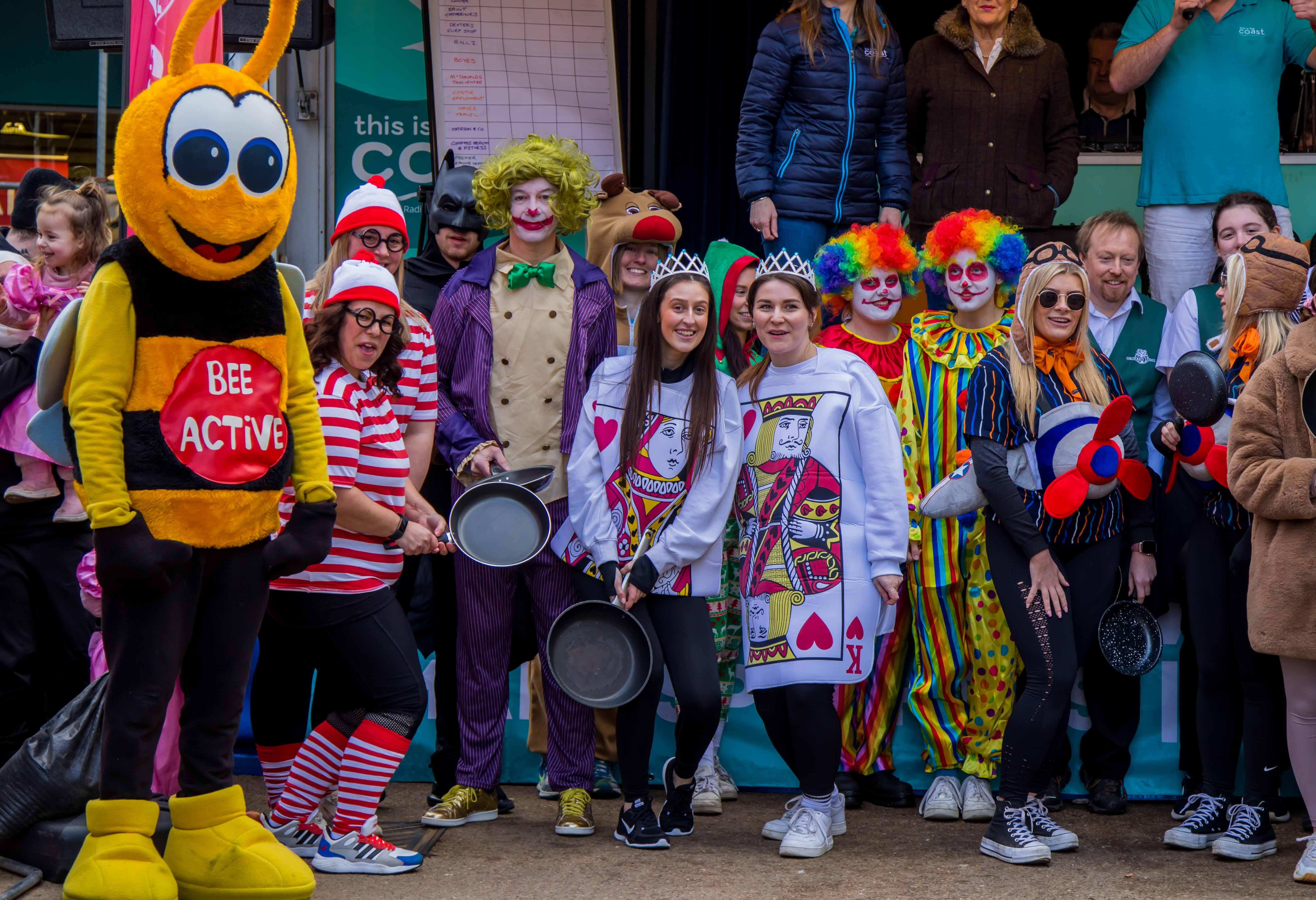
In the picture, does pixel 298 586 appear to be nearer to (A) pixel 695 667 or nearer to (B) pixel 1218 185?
(A) pixel 695 667

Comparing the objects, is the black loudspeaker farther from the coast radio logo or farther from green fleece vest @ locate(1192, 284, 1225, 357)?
green fleece vest @ locate(1192, 284, 1225, 357)

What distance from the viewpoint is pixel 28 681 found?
4.41 m

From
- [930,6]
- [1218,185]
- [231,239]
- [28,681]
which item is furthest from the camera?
[930,6]

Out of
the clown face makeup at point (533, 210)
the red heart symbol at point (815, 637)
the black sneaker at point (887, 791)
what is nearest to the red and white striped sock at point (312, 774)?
the red heart symbol at point (815, 637)

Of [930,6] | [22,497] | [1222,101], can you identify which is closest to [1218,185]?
[1222,101]

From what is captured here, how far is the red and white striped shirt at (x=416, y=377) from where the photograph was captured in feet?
13.8

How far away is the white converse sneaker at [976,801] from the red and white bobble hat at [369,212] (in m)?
2.66

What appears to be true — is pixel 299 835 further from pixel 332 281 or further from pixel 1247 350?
pixel 1247 350

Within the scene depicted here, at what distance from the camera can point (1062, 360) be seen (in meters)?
4.39

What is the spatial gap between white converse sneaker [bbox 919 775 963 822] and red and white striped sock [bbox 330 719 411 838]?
185cm

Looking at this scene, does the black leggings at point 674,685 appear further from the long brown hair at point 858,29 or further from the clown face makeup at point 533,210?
the long brown hair at point 858,29

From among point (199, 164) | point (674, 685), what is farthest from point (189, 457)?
point (674, 685)

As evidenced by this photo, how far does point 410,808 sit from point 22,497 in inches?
64.0

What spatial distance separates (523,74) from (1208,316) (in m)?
3.36
